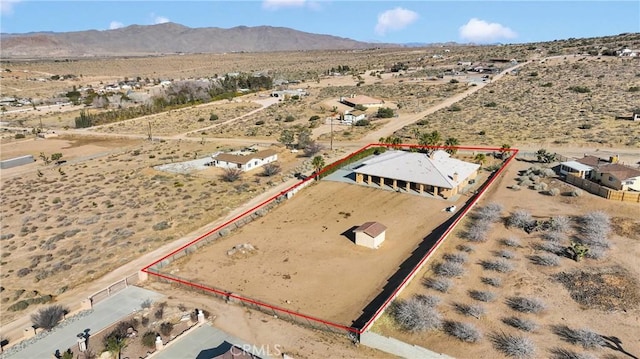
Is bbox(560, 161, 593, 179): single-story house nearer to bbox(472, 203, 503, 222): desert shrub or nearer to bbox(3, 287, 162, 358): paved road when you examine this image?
bbox(472, 203, 503, 222): desert shrub

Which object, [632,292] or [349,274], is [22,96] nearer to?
[349,274]

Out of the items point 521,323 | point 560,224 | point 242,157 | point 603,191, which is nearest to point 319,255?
point 521,323

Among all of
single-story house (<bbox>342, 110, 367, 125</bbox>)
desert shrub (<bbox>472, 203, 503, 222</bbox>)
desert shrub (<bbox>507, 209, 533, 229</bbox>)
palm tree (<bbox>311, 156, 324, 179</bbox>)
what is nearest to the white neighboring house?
palm tree (<bbox>311, 156, 324, 179</bbox>)

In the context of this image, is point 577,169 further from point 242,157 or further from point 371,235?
point 242,157

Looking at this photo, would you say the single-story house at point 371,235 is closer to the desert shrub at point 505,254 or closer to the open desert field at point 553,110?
the desert shrub at point 505,254

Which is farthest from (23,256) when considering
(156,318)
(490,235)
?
(490,235)
